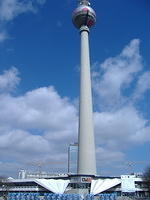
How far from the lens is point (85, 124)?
3317 inches

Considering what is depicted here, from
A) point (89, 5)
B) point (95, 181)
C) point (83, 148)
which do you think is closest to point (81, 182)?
point (95, 181)

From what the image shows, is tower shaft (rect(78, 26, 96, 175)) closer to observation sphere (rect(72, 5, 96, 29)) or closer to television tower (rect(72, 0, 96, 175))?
television tower (rect(72, 0, 96, 175))

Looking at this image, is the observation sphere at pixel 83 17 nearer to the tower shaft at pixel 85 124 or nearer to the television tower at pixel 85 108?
the television tower at pixel 85 108

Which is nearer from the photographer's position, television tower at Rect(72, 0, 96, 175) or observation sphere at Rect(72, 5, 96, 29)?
television tower at Rect(72, 0, 96, 175)

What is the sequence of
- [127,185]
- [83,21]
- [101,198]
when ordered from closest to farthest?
[101,198] → [127,185] → [83,21]

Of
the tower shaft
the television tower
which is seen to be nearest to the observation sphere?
the television tower

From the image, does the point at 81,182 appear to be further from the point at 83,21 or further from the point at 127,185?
the point at 83,21

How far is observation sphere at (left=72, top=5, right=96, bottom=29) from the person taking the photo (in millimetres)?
99750

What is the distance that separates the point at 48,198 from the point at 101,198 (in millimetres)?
11722

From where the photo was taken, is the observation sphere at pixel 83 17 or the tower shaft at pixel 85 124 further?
the observation sphere at pixel 83 17

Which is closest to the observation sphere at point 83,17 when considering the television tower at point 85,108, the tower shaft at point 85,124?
the television tower at point 85,108

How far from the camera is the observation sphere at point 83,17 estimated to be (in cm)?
9975

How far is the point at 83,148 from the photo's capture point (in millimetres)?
82375

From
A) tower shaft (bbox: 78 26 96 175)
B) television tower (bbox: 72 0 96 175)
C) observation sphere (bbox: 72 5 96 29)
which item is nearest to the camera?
tower shaft (bbox: 78 26 96 175)
